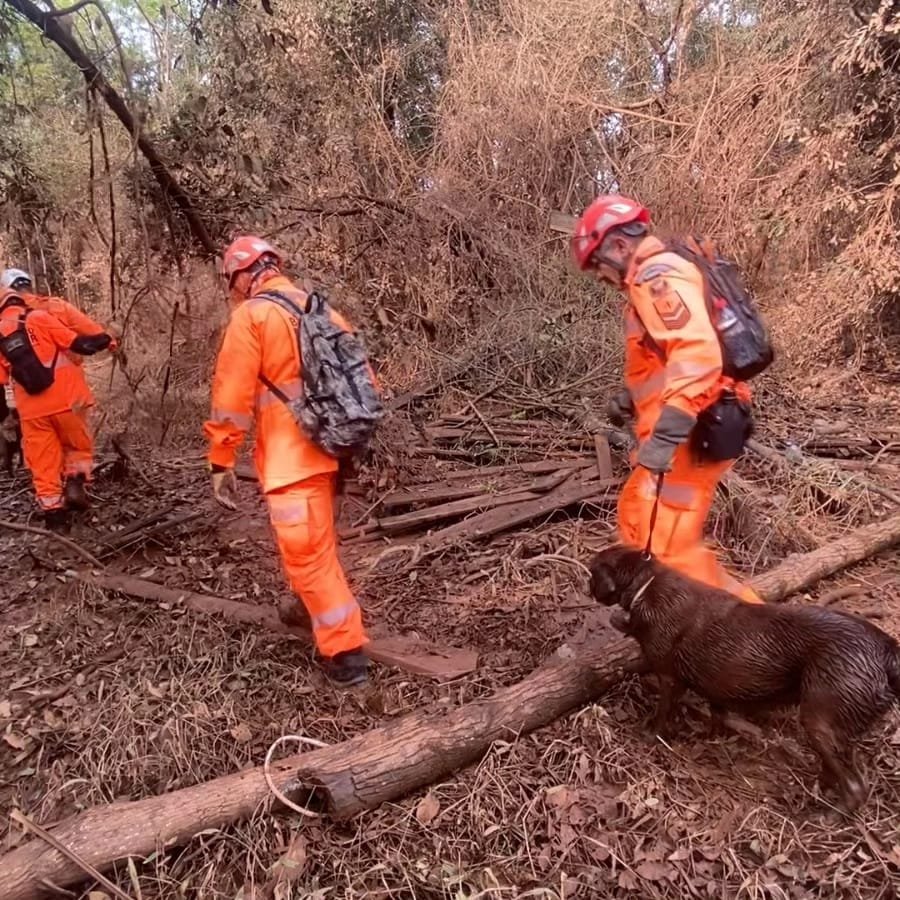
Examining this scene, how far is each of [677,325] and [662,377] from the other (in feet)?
1.25

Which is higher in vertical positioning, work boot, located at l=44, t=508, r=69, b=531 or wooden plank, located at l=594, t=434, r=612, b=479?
wooden plank, located at l=594, t=434, r=612, b=479

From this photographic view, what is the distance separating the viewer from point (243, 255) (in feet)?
13.2

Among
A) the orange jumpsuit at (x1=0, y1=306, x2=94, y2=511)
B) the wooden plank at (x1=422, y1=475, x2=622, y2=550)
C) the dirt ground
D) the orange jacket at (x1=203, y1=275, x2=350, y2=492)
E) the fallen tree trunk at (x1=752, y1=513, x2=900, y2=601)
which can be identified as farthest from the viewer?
the orange jumpsuit at (x1=0, y1=306, x2=94, y2=511)

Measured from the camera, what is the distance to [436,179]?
35.2 feet

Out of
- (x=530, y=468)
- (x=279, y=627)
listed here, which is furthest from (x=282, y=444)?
(x=530, y=468)

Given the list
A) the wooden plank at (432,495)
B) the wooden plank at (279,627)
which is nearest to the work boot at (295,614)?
the wooden plank at (279,627)

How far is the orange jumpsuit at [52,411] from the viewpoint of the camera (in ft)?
20.0

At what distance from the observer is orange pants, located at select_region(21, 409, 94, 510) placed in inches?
248

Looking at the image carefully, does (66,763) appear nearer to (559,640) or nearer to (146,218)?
(559,640)

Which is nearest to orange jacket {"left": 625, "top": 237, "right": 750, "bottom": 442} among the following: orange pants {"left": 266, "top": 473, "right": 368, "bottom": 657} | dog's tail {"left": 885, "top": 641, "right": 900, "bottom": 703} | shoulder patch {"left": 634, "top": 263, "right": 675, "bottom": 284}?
Result: shoulder patch {"left": 634, "top": 263, "right": 675, "bottom": 284}

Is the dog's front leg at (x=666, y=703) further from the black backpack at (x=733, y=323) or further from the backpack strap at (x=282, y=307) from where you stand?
the backpack strap at (x=282, y=307)

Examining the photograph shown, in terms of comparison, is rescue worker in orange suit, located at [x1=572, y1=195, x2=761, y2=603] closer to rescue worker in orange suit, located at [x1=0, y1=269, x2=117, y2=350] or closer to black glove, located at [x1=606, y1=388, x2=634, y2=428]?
black glove, located at [x1=606, y1=388, x2=634, y2=428]

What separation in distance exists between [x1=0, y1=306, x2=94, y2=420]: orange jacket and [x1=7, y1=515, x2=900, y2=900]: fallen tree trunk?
427 centimetres

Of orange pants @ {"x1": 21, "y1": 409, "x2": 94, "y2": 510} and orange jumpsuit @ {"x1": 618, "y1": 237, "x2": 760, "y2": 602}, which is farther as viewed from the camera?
orange pants @ {"x1": 21, "y1": 409, "x2": 94, "y2": 510}
